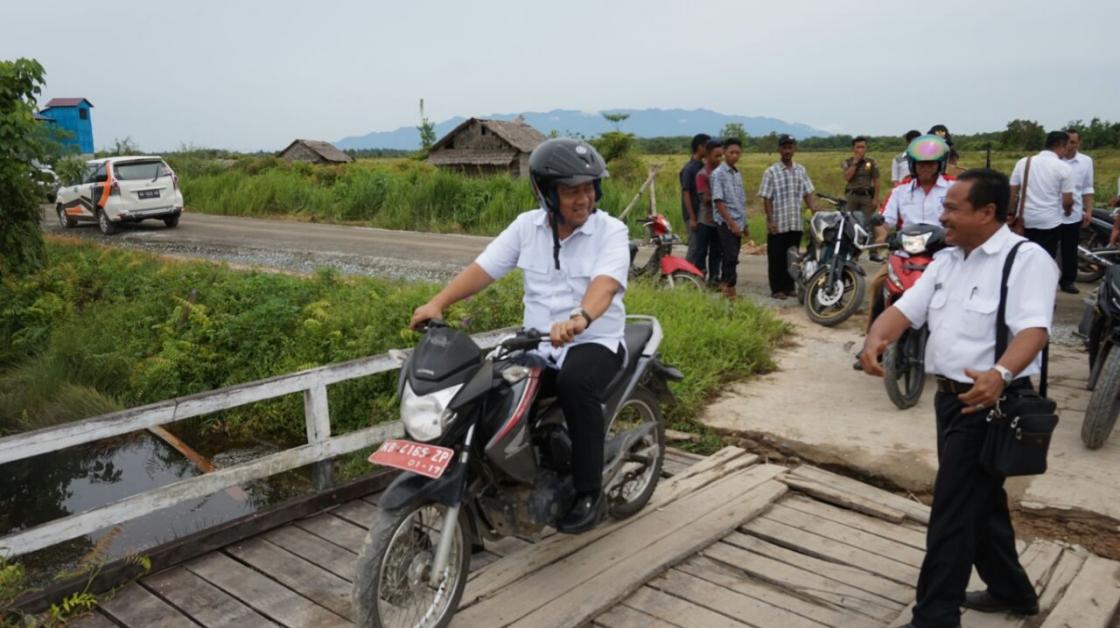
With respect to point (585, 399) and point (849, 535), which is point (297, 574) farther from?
point (849, 535)

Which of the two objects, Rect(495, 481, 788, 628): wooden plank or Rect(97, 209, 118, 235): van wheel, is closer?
Rect(495, 481, 788, 628): wooden plank

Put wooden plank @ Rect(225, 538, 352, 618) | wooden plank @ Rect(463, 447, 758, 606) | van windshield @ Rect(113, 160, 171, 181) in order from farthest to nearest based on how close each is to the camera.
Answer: van windshield @ Rect(113, 160, 171, 181)
wooden plank @ Rect(463, 447, 758, 606)
wooden plank @ Rect(225, 538, 352, 618)

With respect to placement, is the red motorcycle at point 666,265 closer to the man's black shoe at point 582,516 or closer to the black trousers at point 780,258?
the black trousers at point 780,258

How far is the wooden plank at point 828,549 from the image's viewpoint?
400cm

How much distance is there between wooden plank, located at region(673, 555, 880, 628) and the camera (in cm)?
359

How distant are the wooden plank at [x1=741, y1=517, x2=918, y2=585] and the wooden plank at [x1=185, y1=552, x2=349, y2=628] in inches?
82.5

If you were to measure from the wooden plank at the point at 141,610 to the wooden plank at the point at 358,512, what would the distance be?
3.38 feet

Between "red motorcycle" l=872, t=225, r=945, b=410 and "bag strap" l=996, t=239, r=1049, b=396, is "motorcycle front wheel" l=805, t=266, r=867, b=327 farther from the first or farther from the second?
"bag strap" l=996, t=239, r=1049, b=396

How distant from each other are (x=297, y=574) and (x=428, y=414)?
1309 millimetres

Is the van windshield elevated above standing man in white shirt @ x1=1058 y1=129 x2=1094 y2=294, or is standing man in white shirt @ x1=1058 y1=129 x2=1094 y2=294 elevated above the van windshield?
the van windshield

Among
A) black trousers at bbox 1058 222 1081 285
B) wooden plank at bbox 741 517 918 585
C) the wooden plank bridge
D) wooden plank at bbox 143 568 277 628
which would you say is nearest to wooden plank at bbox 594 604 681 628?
Answer: the wooden plank bridge

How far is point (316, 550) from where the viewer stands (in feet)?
13.8

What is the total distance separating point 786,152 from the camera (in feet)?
31.4

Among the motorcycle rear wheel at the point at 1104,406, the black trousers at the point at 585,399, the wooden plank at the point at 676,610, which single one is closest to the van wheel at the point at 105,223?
the black trousers at the point at 585,399
